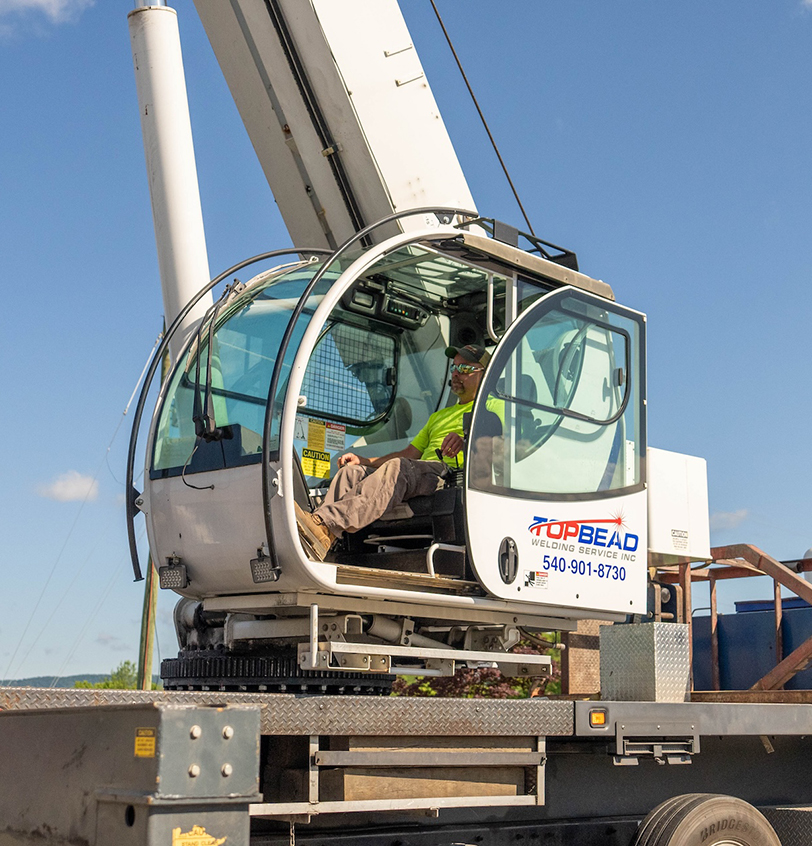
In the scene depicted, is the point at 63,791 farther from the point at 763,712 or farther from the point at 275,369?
the point at 763,712

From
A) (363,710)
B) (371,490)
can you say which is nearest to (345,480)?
(371,490)

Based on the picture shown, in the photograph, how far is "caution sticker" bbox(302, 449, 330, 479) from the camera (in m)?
6.14

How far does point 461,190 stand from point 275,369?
2966mm

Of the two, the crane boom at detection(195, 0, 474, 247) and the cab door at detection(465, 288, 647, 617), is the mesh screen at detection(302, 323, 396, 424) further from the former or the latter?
the cab door at detection(465, 288, 647, 617)

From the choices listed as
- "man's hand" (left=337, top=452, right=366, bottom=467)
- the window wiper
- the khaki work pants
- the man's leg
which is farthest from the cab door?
the window wiper

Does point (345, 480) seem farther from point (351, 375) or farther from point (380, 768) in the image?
point (380, 768)

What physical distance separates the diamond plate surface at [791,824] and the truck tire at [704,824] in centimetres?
38

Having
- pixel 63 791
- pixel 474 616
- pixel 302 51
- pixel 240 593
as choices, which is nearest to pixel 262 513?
pixel 240 593

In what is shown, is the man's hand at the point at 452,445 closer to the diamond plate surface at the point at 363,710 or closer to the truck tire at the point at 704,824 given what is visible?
the diamond plate surface at the point at 363,710

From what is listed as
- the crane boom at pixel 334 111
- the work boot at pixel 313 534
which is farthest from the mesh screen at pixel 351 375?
the work boot at pixel 313 534

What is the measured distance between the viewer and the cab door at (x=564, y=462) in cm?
533

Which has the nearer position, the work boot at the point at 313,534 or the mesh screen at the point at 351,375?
the work boot at the point at 313,534

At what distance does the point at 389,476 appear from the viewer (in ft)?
18.1

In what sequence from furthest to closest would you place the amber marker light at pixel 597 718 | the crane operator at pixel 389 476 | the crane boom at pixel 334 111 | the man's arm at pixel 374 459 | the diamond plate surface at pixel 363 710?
the crane boom at pixel 334 111 < the man's arm at pixel 374 459 < the crane operator at pixel 389 476 < the amber marker light at pixel 597 718 < the diamond plate surface at pixel 363 710
